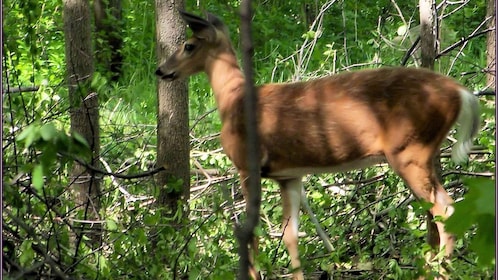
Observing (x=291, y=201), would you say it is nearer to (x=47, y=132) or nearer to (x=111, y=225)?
(x=111, y=225)

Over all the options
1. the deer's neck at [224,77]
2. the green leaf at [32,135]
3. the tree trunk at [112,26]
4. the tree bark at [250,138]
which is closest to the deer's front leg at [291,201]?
the deer's neck at [224,77]

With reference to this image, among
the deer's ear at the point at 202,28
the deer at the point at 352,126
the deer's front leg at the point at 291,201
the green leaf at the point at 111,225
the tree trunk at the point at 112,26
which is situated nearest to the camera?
the green leaf at the point at 111,225

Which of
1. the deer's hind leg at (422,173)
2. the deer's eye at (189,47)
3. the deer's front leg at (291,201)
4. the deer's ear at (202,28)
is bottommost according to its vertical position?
the deer's front leg at (291,201)

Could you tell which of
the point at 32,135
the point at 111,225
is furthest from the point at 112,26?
the point at 32,135

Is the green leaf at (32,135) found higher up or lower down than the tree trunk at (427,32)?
higher up

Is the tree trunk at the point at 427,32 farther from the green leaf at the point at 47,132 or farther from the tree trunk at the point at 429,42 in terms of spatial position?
the green leaf at the point at 47,132

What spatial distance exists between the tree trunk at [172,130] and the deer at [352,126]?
0.38 ft

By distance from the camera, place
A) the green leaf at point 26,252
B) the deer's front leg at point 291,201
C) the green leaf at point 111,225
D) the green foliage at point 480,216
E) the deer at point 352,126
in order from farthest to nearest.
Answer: the deer's front leg at point 291,201 → the deer at point 352,126 → the green leaf at point 111,225 → the green leaf at point 26,252 → the green foliage at point 480,216

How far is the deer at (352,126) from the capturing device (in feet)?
18.5

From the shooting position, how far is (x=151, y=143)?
840cm

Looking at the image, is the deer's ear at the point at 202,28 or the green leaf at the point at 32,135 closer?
the green leaf at the point at 32,135

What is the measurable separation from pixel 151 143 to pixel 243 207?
1.82m

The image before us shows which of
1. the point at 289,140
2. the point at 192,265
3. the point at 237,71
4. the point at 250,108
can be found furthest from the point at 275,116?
the point at 250,108

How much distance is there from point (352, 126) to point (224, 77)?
45.3 inches
